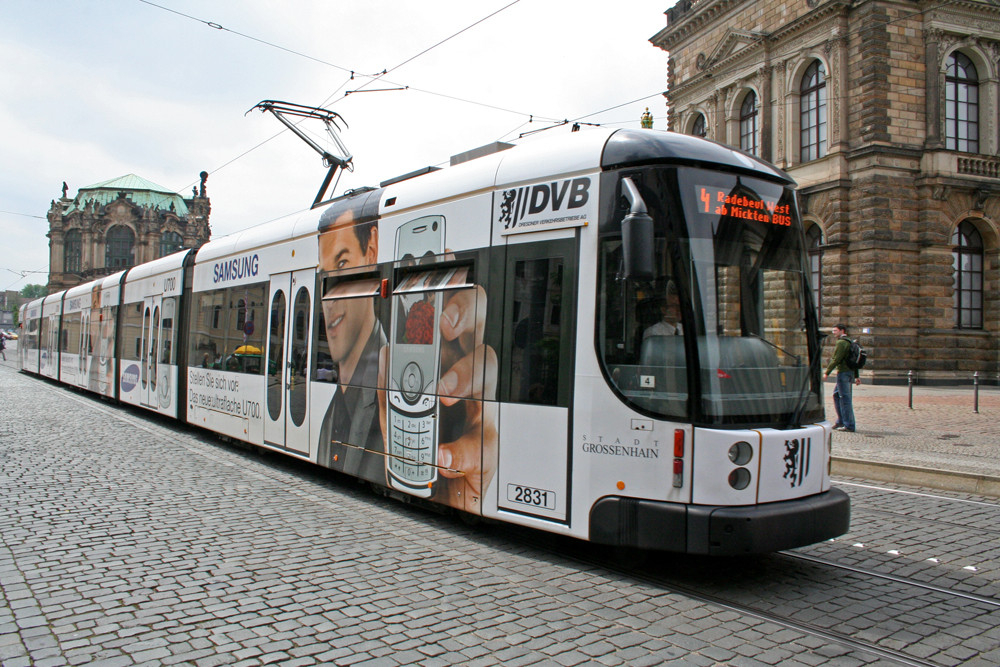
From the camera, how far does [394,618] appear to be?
4270 millimetres

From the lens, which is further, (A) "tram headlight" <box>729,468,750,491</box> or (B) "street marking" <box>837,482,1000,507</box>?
(B) "street marking" <box>837,482,1000,507</box>

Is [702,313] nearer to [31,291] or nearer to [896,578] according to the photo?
[896,578]

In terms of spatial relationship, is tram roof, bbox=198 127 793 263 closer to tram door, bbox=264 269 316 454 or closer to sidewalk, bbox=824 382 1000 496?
tram door, bbox=264 269 316 454

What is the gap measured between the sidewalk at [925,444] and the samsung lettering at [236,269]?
24.8 feet

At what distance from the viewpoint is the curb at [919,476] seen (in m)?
8.26

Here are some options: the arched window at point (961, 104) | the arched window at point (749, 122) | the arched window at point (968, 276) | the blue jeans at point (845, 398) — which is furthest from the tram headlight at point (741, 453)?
the arched window at point (749, 122)

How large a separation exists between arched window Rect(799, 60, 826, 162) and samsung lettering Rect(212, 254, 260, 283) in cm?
2175

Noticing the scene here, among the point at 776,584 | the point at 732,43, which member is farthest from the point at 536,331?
the point at 732,43

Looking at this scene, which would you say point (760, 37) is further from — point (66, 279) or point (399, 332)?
point (66, 279)

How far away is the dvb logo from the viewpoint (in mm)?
5352

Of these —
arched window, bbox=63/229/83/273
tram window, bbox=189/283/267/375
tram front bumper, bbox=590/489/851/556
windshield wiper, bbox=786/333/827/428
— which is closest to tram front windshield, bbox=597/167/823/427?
windshield wiper, bbox=786/333/827/428

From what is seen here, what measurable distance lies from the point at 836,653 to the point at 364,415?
183 inches

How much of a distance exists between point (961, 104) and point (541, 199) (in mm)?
25939

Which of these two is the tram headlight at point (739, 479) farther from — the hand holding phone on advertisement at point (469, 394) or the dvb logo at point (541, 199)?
the dvb logo at point (541, 199)
